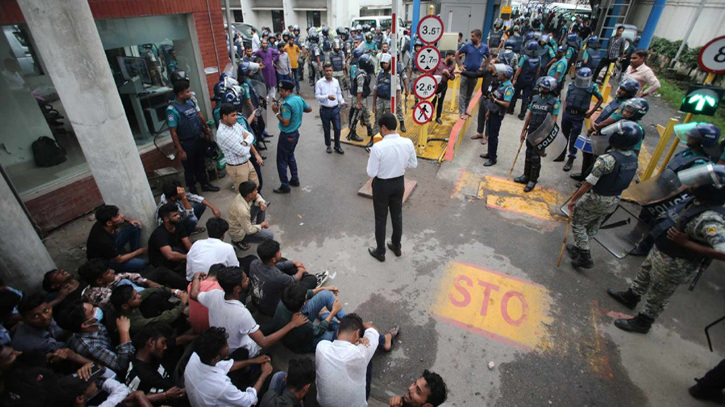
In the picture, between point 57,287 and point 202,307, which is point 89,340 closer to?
point 57,287

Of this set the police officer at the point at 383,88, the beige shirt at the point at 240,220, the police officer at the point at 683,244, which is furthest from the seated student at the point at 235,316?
the police officer at the point at 383,88

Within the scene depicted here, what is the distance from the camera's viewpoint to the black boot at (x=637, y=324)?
3781 mm

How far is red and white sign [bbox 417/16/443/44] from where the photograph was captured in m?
5.76

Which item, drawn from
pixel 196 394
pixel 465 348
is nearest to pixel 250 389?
pixel 196 394

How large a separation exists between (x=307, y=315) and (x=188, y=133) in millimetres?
3851

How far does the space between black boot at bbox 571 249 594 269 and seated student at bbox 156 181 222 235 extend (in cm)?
483

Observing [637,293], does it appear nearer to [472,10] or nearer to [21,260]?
[21,260]

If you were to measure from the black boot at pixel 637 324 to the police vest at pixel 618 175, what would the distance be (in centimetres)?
145

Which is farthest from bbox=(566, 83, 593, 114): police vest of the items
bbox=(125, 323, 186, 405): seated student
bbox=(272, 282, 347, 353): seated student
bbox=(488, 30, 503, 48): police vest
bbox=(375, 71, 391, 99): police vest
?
bbox=(488, 30, 503, 48): police vest

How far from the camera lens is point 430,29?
585 centimetres

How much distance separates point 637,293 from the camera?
4.05m

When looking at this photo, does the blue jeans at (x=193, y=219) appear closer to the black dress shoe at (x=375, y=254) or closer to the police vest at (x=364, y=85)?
the black dress shoe at (x=375, y=254)

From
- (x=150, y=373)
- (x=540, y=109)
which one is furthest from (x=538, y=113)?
(x=150, y=373)

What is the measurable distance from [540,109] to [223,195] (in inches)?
228
